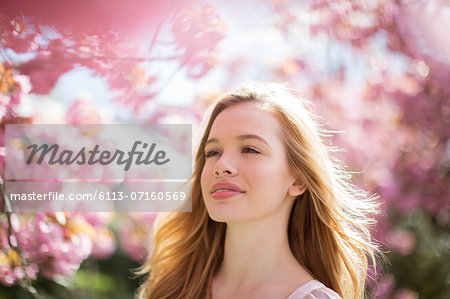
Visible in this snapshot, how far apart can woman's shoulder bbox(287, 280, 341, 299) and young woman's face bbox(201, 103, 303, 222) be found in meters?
0.27

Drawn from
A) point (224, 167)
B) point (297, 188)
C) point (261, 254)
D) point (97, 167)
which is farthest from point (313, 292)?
point (97, 167)

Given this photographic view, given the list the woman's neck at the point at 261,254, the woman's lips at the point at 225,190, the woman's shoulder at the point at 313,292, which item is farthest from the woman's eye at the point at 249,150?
the woman's shoulder at the point at 313,292

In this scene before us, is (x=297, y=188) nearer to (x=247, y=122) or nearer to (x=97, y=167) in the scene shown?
(x=247, y=122)

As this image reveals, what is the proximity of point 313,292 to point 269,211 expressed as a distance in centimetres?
29

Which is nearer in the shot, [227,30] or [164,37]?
[164,37]

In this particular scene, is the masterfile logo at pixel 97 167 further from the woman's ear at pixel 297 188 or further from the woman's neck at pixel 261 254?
the woman's ear at pixel 297 188

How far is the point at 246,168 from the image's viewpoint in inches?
66.4

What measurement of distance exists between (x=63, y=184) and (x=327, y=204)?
1163 millimetres

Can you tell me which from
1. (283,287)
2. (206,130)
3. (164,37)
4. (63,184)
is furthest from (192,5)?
(283,287)

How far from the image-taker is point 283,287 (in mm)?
1708

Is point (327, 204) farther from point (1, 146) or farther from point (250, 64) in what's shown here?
point (250, 64)

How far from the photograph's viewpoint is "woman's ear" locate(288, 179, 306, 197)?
5.96 feet

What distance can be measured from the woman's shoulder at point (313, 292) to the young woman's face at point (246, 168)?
266 millimetres

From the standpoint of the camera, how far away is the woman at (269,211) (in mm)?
1700
